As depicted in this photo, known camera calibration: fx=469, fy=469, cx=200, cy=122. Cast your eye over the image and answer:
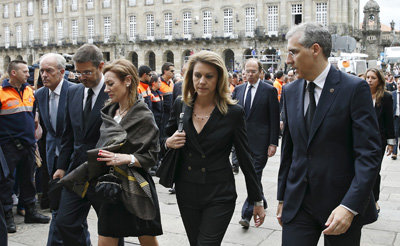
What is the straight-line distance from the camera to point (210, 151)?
11.8ft

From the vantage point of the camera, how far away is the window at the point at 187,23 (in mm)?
51219

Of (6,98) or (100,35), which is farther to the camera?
(100,35)

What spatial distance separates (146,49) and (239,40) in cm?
1159

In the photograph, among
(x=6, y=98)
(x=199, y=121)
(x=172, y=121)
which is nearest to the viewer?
(x=199, y=121)

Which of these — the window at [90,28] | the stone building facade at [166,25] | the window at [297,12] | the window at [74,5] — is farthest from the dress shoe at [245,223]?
the window at [74,5]

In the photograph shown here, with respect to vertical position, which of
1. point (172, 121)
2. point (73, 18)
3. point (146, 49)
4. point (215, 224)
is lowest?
point (215, 224)

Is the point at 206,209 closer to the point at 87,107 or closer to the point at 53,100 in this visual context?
the point at 87,107

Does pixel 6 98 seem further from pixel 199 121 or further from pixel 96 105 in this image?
pixel 199 121

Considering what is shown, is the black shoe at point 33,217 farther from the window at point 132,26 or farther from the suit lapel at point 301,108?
the window at point 132,26

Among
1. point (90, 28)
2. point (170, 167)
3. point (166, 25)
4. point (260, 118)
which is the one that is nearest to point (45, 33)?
point (90, 28)

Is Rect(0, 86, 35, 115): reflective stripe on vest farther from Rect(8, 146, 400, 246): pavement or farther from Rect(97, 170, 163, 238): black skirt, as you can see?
Rect(97, 170, 163, 238): black skirt

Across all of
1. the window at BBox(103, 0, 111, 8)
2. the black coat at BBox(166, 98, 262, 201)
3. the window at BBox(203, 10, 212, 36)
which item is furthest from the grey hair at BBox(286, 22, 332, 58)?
the window at BBox(103, 0, 111, 8)

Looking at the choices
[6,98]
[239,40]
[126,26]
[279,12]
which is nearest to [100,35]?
[126,26]

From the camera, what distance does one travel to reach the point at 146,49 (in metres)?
53.4
